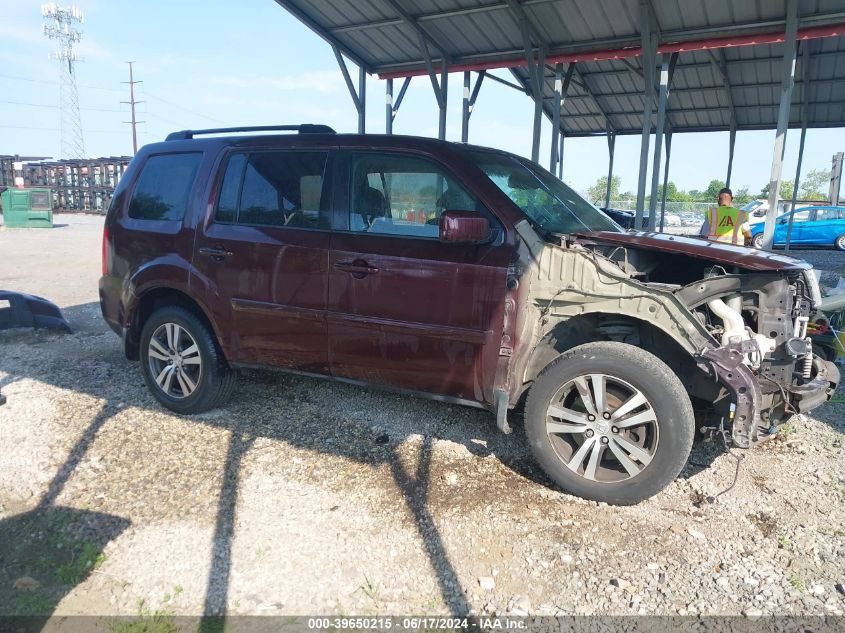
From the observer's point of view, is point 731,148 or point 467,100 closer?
point 467,100

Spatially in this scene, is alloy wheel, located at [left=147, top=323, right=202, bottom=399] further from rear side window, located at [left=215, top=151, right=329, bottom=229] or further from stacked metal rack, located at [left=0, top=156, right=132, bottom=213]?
stacked metal rack, located at [left=0, top=156, right=132, bottom=213]

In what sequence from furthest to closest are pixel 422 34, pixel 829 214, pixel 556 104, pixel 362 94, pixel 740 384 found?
pixel 829 214 → pixel 362 94 → pixel 556 104 → pixel 422 34 → pixel 740 384

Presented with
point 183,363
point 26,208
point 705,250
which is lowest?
point 183,363

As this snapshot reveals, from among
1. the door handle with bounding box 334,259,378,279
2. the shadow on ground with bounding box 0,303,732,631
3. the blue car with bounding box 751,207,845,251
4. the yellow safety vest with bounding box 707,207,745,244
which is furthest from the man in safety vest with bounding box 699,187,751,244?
the blue car with bounding box 751,207,845,251

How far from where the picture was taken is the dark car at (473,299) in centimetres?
324

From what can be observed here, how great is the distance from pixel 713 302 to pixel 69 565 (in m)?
3.53

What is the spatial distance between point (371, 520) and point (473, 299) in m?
1.35

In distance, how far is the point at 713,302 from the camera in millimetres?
3312

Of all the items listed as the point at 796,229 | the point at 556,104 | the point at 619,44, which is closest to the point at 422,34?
the point at 556,104

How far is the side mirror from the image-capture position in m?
3.32

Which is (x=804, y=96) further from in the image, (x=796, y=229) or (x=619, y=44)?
(x=619, y=44)

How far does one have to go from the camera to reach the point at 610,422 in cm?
328

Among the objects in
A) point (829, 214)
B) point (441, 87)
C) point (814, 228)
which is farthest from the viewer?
point (814, 228)

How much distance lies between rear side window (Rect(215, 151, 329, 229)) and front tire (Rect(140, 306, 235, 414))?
2.84 feet
